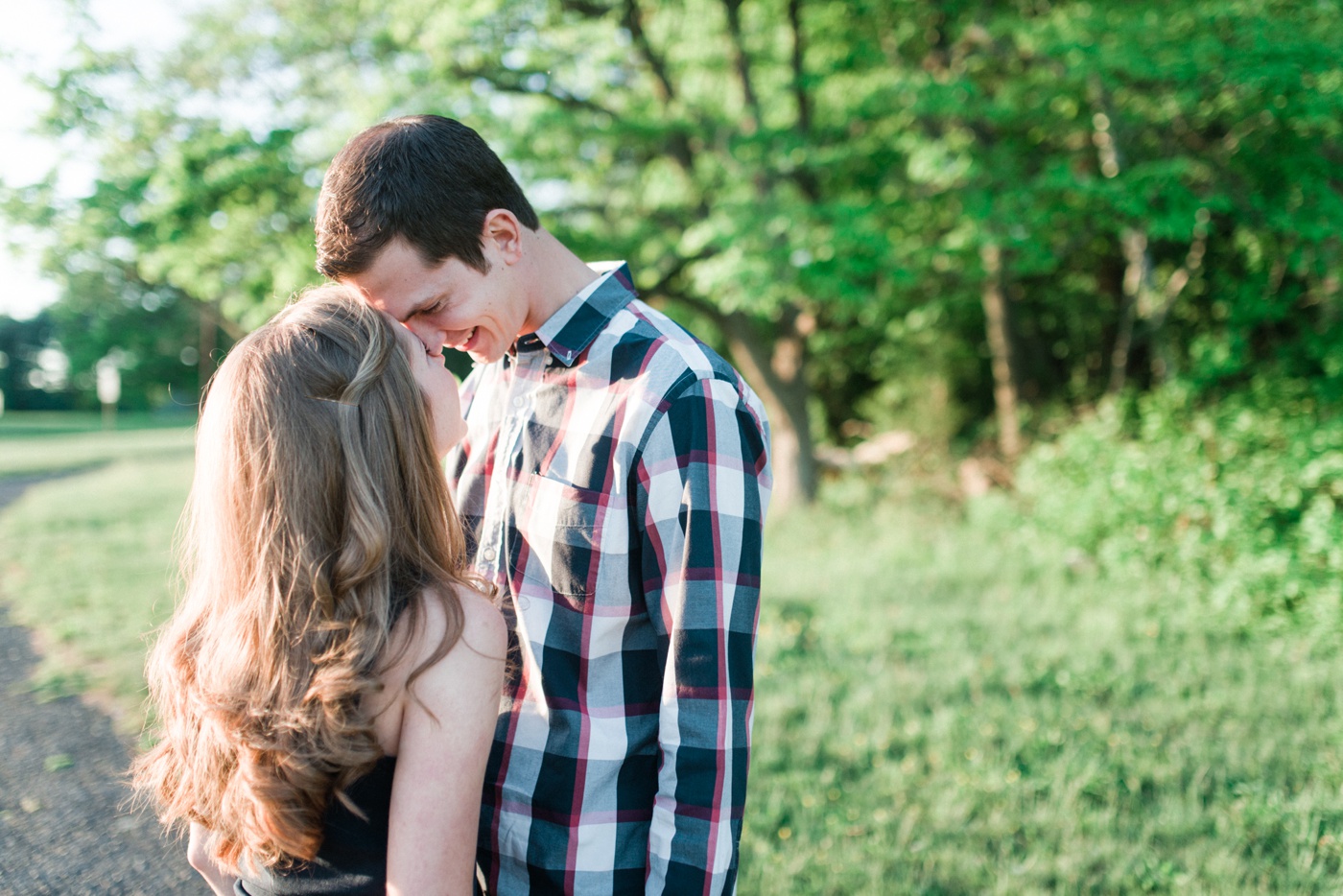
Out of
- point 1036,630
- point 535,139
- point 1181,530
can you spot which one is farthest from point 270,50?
point 1181,530

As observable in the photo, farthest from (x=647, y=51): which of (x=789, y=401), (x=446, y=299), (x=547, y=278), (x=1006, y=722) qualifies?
(x=446, y=299)

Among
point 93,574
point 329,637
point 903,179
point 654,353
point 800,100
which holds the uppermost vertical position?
point 800,100

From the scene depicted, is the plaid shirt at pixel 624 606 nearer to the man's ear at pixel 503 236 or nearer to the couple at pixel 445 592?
the couple at pixel 445 592

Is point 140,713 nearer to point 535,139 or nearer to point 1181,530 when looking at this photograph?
point 535,139

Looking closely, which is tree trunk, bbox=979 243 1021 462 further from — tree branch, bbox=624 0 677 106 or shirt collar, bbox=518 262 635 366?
shirt collar, bbox=518 262 635 366

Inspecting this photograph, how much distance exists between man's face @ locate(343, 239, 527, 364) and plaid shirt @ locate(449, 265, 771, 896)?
3.6 inches

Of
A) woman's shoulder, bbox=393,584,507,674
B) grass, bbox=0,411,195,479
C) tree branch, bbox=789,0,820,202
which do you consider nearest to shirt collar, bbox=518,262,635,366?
woman's shoulder, bbox=393,584,507,674

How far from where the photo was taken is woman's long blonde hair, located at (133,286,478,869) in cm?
124

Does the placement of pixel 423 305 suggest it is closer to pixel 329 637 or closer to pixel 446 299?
pixel 446 299

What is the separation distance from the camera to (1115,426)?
768cm

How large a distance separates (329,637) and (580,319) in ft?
2.21

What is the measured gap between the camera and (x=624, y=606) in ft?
4.44

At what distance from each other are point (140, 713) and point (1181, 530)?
695 cm

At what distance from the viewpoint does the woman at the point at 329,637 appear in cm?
122
